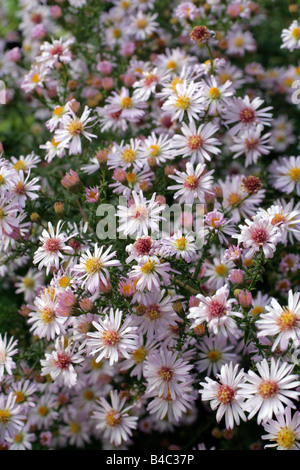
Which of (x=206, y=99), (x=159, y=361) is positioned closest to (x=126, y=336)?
(x=159, y=361)

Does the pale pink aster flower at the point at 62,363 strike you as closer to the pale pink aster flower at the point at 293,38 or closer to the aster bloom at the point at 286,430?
the aster bloom at the point at 286,430

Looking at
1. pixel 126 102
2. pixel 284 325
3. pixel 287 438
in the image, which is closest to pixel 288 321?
pixel 284 325

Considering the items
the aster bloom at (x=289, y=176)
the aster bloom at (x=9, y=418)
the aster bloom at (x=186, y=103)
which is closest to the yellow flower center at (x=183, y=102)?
the aster bloom at (x=186, y=103)

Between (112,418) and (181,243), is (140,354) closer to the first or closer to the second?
(112,418)

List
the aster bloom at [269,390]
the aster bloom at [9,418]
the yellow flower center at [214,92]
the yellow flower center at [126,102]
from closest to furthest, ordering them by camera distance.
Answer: the aster bloom at [269,390], the aster bloom at [9,418], the yellow flower center at [214,92], the yellow flower center at [126,102]
